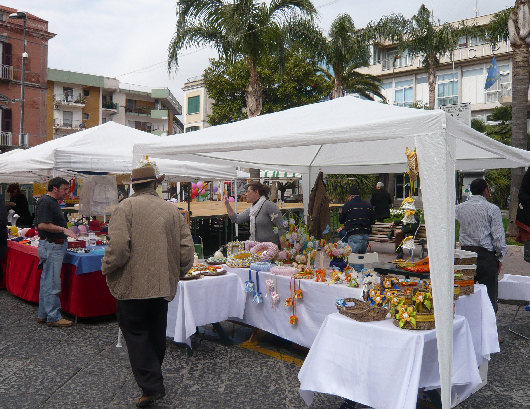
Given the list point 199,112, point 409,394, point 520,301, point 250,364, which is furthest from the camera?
point 199,112

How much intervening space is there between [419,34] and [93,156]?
20184 mm

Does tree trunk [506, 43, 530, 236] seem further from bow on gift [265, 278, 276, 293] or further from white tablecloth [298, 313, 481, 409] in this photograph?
white tablecloth [298, 313, 481, 409]

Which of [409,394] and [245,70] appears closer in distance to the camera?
[409,394]

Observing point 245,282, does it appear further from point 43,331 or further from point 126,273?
point 43,331

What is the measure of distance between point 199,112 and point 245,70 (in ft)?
84.5

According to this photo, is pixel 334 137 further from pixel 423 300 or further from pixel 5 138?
pixel 5 138

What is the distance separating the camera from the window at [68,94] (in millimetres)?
44188

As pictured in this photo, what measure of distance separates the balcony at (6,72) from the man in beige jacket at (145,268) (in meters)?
30.2

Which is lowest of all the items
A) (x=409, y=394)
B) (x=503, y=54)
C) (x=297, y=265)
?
(x=409, y=394)

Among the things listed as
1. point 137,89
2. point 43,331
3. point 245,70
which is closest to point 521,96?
point 43,331

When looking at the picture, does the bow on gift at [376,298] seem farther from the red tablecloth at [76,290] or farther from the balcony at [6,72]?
the balcony at [6,72]

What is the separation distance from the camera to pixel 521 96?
41.6 ft

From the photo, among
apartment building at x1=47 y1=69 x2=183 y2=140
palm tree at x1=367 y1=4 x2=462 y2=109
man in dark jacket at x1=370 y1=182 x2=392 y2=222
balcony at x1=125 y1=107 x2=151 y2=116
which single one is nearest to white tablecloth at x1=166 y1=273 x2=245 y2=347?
man in dark jacket at x1=370 y1=182 x2=392 y2=222

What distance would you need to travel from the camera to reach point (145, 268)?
3424mm
